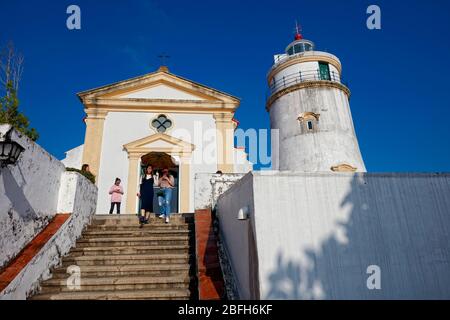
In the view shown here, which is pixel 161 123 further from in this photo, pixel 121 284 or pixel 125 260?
pixel 121 284

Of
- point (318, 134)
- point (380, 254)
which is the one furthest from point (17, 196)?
point (318, 134)

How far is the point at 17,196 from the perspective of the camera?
4953 mm

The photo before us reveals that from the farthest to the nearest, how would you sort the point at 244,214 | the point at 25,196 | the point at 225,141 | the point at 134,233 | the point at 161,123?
1. the point at 161,123
2. the point at 225,141
3. the point at 134,233
4. the point at 25,196
5. the point at 244,214

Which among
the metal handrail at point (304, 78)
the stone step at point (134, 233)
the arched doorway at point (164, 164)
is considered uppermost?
the metal handrail at point (304, 78)

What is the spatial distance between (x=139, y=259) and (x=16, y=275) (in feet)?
6.61

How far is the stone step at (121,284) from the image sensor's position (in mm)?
4922

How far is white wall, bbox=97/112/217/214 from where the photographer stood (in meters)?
11.6

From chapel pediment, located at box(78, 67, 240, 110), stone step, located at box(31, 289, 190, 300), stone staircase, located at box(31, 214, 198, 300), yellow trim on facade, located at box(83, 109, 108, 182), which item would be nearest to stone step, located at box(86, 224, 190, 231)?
stone staircase, located at box(31, 214, 198, 300)

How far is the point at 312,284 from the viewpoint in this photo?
3.61 m

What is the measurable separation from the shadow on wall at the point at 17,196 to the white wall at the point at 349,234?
3.86m

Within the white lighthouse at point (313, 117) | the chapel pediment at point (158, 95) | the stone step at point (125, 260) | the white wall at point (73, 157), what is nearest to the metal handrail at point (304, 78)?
the white lighthouse at point (313, 117)

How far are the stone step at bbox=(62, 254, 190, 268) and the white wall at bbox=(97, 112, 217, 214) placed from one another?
18.7ft

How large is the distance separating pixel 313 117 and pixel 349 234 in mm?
15558

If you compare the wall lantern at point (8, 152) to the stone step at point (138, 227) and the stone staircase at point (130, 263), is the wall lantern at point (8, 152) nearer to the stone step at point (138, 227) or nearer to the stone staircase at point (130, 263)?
the stone staircase at point (130, 263)
